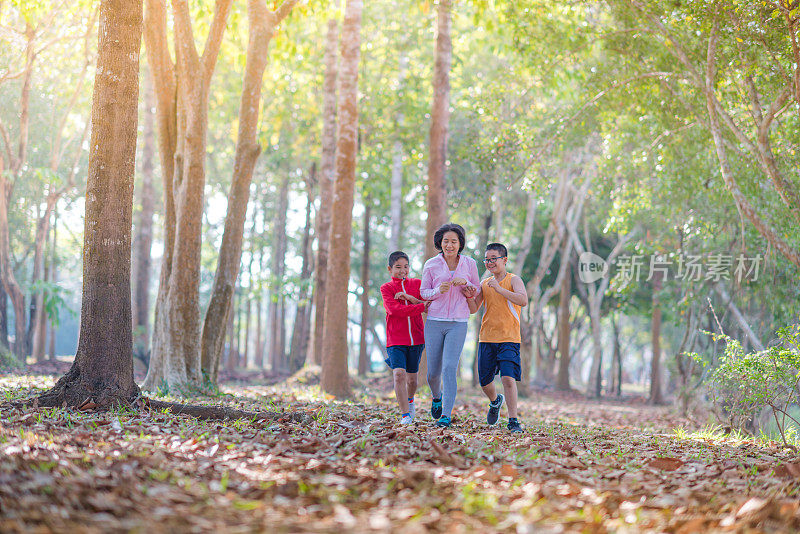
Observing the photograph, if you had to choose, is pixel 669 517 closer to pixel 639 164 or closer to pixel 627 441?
pixel 627 441

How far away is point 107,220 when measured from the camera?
6.63 meters

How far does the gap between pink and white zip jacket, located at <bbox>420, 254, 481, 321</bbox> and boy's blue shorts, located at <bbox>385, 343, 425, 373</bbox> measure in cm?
41

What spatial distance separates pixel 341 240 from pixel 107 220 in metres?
5.18

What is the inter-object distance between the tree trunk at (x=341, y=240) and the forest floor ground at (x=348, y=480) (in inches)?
191

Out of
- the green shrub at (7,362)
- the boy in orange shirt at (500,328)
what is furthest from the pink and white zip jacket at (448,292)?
the green shrub at (7,362)

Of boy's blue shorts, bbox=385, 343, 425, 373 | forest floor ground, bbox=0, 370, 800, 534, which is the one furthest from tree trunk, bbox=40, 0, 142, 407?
boy's blue shorts, bbox=385, 343, 425, 373

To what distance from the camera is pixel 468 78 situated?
22.9 m

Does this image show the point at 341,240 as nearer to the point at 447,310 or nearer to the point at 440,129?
the point at 440,129

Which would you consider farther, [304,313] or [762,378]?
[304,313]

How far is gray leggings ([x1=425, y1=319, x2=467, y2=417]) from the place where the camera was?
6992mm

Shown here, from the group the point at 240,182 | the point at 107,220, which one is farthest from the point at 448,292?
the point at 240,182

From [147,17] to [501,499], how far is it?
8.46 meters

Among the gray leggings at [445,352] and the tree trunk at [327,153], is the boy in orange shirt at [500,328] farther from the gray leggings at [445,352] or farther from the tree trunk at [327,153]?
the tree trunk at [327,153]

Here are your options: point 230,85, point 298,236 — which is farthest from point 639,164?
point 298,236
